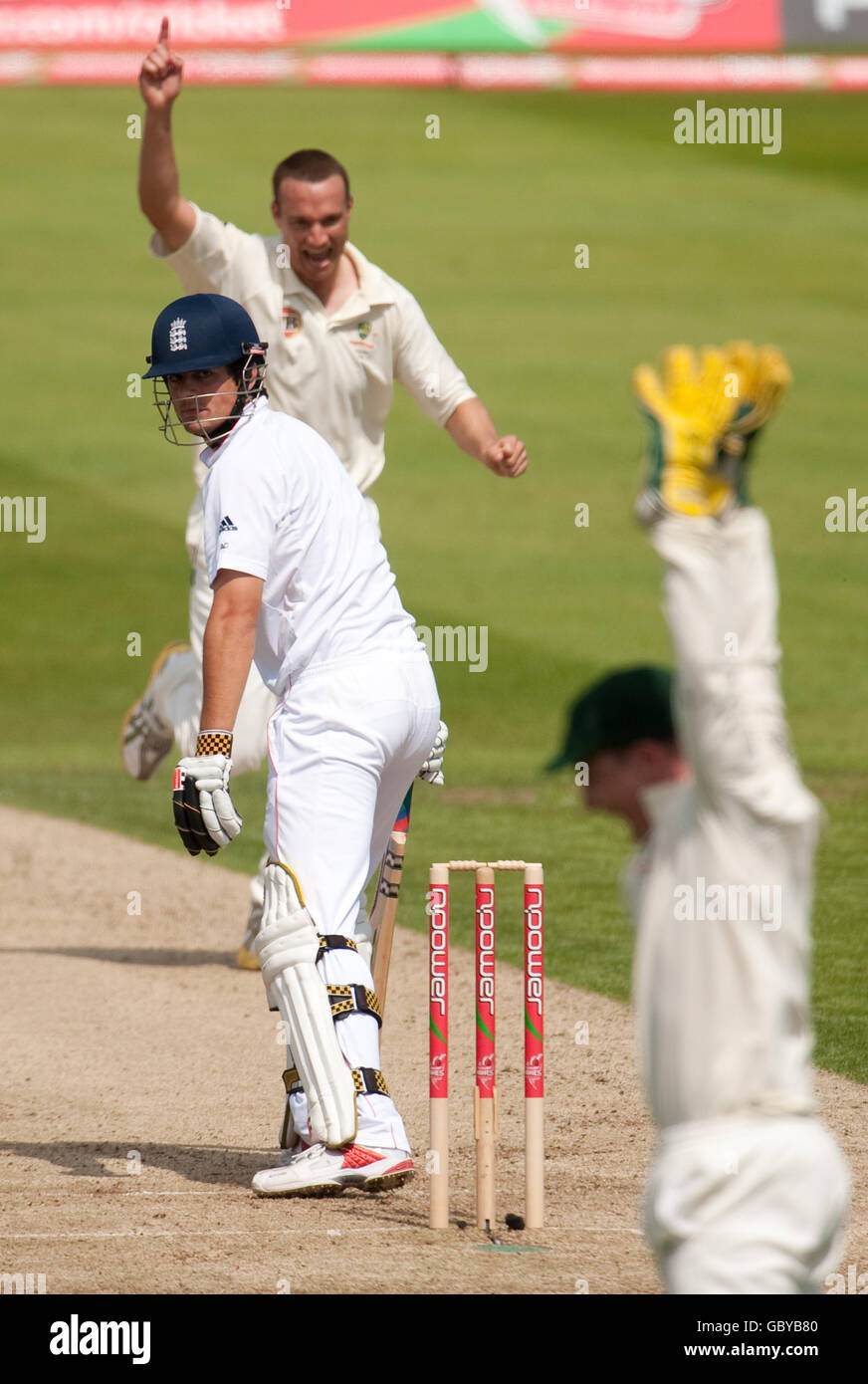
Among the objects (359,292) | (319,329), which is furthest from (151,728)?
(359,292)

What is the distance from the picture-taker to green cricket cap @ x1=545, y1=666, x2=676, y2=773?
343 cm

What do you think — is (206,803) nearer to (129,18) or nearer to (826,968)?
(826,968)

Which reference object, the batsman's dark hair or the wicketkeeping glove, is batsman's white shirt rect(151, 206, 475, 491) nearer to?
the batsman's dark hair

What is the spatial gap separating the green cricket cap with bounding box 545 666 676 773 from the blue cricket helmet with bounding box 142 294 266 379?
2535mm

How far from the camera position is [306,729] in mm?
5508

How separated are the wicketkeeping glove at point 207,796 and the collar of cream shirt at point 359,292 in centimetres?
276

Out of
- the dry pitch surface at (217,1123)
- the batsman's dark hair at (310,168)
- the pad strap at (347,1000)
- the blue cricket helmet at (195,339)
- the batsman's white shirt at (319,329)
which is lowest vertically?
the dry pitch surface at (217,1123)

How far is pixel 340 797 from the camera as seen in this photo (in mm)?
5492

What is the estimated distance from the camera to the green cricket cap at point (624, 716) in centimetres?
343

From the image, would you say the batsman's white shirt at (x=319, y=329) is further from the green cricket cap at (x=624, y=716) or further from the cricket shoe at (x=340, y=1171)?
the green cricket cap at (x=624, y=716)

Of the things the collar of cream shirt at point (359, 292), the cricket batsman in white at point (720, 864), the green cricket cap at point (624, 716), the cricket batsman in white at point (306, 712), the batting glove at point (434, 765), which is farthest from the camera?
the collar of cream shirt at point (359, 292)

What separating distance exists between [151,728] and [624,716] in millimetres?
5498

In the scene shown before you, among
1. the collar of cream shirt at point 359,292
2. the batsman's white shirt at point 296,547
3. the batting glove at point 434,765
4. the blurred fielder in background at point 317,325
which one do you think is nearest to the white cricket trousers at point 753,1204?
the batsman's white shirt at point 296,547

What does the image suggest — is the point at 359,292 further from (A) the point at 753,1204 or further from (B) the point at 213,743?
(A) the point at 753,1204
